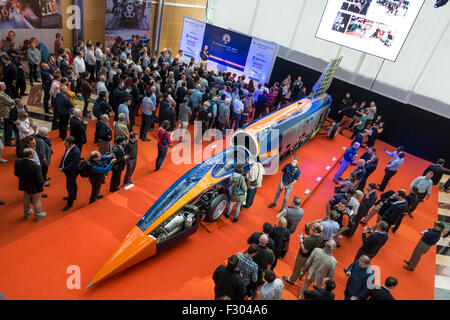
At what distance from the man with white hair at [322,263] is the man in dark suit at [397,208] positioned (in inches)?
125

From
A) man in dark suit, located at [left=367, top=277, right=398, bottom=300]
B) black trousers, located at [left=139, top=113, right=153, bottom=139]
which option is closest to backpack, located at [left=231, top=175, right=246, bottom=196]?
man in dark suit, located at [left=367, top=277, right=398, bottom=300]

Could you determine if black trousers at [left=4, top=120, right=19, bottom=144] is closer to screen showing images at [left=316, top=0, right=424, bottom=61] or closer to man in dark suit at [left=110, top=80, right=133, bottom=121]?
man in dark suit at [left=110, top=80, right=133, bottom=121]

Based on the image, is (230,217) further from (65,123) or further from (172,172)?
(65,123)

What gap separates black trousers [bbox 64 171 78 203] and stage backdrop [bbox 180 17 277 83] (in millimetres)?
10925

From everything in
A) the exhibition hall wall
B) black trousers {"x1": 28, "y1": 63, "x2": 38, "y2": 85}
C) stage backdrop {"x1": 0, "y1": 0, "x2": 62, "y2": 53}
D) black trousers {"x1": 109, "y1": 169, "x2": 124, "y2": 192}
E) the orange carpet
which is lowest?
the orange carpet

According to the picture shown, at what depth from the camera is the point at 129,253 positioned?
492 centimetres

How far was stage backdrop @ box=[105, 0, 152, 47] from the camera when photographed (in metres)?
13.9

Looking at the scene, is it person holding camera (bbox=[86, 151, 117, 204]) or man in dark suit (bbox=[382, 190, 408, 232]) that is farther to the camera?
man in dark suit (bbox=[382, 190, 408, 232])

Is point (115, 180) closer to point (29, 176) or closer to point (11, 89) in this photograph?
point (29, 176)

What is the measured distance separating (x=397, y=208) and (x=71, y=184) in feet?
23.8

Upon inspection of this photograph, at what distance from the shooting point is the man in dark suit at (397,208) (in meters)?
6.89

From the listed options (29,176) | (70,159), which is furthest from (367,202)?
(29,176)

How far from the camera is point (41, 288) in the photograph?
4.45 m

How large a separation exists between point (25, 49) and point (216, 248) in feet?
33.6
